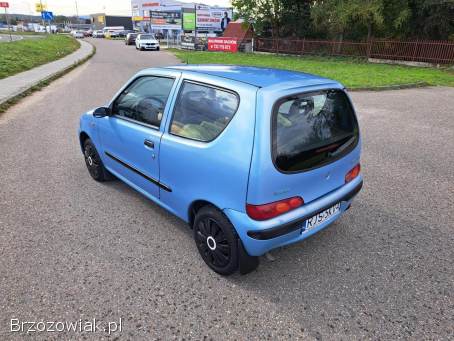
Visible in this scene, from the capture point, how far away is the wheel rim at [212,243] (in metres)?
2.67

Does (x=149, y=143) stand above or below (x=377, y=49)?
below

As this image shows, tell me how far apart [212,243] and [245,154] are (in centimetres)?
90

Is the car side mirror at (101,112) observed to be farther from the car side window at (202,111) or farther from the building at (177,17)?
the building at (177,17)

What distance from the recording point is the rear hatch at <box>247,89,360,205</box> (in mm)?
2283

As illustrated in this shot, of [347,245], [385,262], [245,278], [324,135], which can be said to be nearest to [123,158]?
[245,278]

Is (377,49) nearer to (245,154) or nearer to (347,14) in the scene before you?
(347,14)

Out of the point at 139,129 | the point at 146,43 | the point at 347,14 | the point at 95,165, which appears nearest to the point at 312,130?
the point at 139,129

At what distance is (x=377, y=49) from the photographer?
72.9ft

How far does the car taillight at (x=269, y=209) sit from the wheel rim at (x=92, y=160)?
281cm

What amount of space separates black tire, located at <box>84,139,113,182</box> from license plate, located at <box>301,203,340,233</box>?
2874mm

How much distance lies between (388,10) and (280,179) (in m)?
24.5

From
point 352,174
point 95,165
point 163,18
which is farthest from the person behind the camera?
point 163,18

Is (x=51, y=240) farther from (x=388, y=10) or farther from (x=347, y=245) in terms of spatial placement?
(x=388, y=10)

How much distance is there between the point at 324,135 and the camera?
2.70 meters
